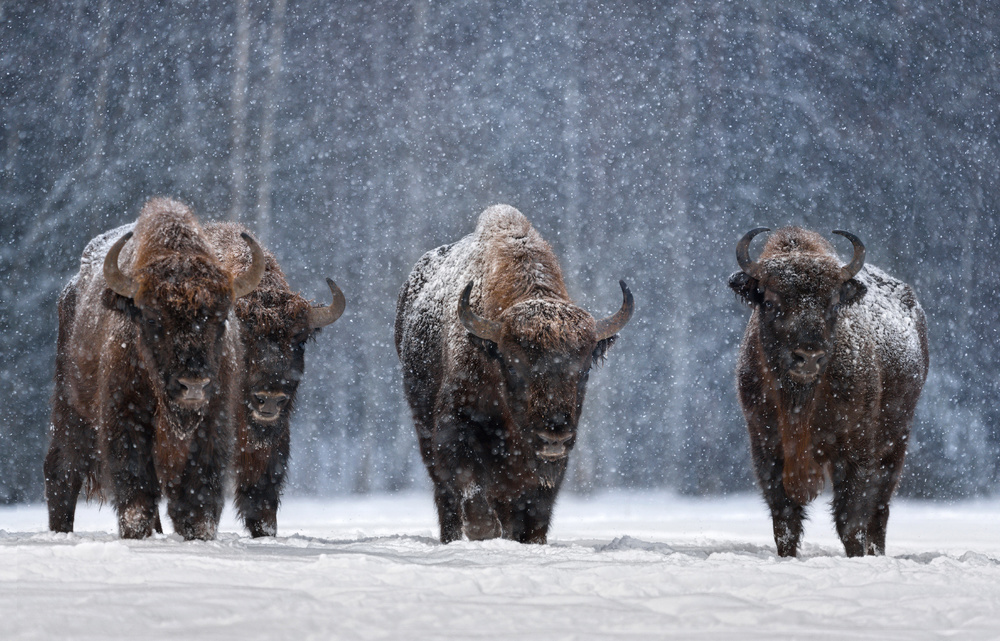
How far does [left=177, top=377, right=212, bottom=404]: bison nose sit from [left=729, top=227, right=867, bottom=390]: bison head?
3019mm

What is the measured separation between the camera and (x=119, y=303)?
18.1ft

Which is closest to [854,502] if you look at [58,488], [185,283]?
[185,283]

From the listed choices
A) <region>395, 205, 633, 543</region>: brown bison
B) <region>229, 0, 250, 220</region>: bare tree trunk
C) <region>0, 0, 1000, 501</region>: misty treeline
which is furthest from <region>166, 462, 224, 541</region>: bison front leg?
<region>229, 0, 250, 220</region>: bare tree trunk

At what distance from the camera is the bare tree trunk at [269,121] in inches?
658

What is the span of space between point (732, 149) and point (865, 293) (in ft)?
35.2

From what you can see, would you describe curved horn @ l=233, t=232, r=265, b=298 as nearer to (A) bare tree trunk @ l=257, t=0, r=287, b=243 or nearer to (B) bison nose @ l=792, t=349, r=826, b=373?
(B) bison nose @ l=792, t=349, r=826, b=373

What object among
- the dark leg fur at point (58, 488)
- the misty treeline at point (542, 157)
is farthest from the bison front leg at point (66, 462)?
the misty treeline at point (542, 157)

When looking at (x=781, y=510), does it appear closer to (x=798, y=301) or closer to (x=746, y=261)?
(x=798, y=301)

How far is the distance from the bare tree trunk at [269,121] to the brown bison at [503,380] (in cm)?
996

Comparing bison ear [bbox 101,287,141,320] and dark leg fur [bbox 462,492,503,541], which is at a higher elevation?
bison ear [bbox 101,287,141,320]

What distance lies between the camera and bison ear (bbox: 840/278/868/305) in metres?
6.33

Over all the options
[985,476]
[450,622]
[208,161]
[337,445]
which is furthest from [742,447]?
[450,622]

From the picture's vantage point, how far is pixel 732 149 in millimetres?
17000

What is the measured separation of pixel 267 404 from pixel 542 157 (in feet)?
37.7
